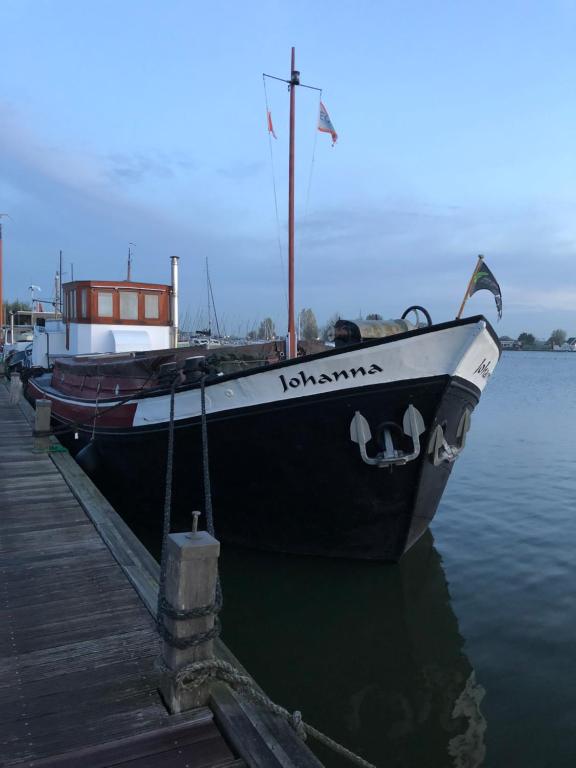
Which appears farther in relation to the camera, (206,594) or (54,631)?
(54,631)

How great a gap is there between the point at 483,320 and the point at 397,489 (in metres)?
2.06

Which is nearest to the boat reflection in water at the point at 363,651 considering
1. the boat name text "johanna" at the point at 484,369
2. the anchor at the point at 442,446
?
the anchor at the point at 442,446

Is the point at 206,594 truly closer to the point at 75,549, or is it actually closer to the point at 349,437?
the point at 75,549

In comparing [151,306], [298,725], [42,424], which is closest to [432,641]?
[298,725]

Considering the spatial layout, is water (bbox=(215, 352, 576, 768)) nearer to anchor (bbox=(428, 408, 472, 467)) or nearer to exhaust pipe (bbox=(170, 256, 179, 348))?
anchor (bbox=(428, 408, 472, 467))

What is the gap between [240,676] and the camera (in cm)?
308

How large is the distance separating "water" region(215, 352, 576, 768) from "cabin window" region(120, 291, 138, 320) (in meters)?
6.74

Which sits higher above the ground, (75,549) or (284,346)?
(284,346)

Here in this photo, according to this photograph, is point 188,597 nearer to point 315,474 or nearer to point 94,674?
point 94,674

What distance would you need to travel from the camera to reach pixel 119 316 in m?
12.0

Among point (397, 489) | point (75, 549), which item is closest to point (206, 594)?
point (75, 549)

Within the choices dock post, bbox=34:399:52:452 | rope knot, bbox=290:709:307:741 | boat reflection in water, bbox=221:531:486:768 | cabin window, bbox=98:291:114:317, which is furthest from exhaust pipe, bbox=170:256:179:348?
rope knot, bbox=290:709:307:741

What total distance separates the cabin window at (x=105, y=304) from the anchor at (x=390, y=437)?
7625 mm

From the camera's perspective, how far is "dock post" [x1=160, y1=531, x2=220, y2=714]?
3.00 metres
